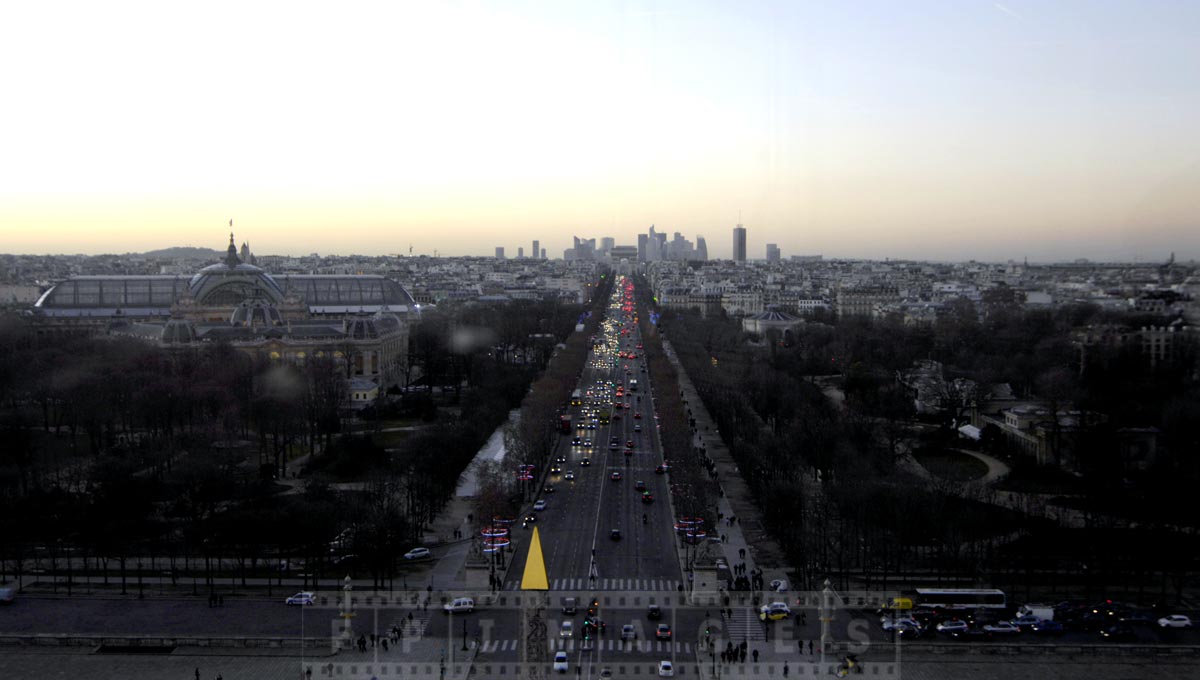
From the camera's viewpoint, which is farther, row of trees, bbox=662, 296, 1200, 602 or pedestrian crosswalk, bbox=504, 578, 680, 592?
row of trees, bbox=662, 296, 1200, 602

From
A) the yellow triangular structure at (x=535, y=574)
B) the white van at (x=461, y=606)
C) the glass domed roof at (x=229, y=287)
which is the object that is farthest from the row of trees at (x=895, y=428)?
the glass domed roof at (x=229, y=287)

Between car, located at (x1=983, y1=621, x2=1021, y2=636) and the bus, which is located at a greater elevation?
the bus

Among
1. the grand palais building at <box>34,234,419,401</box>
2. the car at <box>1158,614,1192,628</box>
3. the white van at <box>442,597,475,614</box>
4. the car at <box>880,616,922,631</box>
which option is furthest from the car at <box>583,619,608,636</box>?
the grand palais building at <box>34,234,419,401</box>

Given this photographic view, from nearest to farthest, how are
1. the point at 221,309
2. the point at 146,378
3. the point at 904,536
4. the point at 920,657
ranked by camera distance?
1. the point at 920,657
2. the point at 904,536
3. the point at 146,378
4. the point at 221,309

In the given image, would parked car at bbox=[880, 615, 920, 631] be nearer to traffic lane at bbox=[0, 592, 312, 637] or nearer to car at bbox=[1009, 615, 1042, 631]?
car at bbox=[1009, 615, 1042, 631]

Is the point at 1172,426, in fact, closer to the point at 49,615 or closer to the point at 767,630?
the point at 767,630

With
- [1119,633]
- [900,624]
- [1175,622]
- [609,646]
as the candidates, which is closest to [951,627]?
[900,624]

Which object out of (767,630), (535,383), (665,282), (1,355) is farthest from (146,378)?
(665,282)
